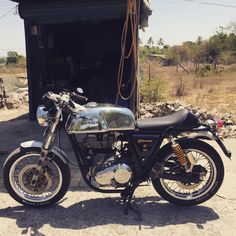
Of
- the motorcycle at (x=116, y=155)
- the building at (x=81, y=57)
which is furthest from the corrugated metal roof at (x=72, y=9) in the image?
the motorcycle at (x=116, y=155)

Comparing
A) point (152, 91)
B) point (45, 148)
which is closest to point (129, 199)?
point (45, 148)

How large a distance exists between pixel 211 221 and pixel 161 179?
0.71 m

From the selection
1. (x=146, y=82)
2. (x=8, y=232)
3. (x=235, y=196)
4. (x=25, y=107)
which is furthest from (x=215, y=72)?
(x=8, y=232)

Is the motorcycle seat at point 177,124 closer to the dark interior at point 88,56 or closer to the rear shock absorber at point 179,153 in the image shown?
the rear shock absorber at point 179,153

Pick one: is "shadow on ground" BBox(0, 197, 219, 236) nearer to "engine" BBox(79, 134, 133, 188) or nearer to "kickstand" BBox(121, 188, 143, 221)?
"kickstand" BBox(121, 188, 143, 221)

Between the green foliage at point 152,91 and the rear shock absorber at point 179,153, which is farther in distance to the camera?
the green foliage at point 152,91

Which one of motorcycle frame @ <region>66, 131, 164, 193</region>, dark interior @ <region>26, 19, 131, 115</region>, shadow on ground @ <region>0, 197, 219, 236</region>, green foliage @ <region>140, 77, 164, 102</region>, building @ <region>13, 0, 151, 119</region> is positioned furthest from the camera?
green foliage @ <region>140, 77, 164, 102</region>

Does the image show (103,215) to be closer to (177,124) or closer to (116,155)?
(116,155)

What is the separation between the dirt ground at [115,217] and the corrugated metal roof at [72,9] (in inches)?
151

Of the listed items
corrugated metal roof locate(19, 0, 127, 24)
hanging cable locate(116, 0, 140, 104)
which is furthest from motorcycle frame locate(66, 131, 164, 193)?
corrugated metal roof locate(19, 0, 127, 24)

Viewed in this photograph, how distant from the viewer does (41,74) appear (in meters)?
9.81

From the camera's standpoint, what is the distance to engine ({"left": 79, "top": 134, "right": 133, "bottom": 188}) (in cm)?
403

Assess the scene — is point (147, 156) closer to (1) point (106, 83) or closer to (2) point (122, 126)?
(2) point (122, 126)

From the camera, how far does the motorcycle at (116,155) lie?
397 centimetres
